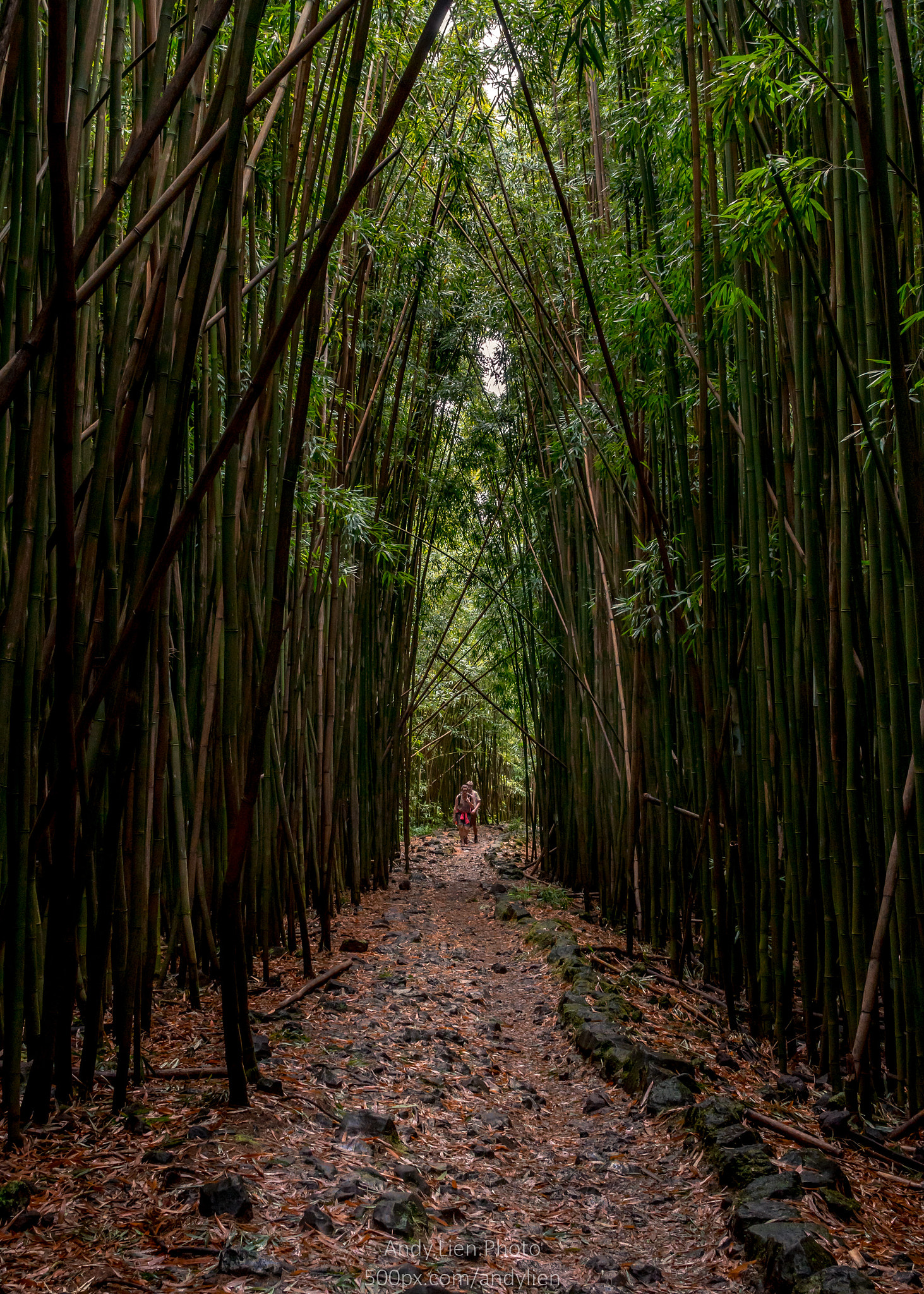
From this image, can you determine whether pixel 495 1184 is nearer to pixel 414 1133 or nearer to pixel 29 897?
pixel 414 1133

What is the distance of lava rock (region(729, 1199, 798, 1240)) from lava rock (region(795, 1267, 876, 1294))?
147mm

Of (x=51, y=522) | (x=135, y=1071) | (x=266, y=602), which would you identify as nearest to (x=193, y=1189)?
(x=135, y=1071)

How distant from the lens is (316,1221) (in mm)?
1185

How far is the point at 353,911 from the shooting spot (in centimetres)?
436

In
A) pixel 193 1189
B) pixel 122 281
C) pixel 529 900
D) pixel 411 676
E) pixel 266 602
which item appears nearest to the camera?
pixel 193 1189

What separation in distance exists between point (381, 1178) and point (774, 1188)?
69 cm

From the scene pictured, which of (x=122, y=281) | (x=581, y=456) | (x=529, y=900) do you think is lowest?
(x=529, y=900)

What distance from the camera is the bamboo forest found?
1.27 meters

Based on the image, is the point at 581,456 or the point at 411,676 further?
the point at 411,676

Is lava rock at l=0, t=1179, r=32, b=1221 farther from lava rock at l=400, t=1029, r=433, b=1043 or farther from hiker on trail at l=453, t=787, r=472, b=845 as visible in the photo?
hiker on trail at l=453, t=787, r=472, b=845

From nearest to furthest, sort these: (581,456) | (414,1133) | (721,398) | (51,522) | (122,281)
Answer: (122,281)
(51,522)
(414,1133)
(721,398)
(581,456)

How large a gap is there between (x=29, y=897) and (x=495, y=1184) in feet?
3.42

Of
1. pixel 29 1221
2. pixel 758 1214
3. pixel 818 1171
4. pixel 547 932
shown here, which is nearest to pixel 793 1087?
pixel 818 1171

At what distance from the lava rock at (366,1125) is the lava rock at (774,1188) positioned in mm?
671
